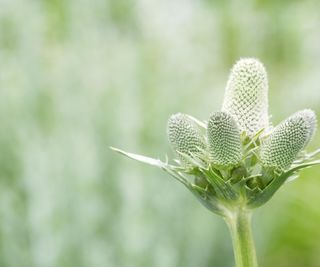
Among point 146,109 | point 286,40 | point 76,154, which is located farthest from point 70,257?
point 286,40

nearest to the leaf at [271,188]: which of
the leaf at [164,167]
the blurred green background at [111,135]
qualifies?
the leaf at [164,167]

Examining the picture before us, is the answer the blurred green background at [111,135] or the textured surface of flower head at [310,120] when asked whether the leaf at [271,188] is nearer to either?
Answer: the textured surface of flower head at [310,120]

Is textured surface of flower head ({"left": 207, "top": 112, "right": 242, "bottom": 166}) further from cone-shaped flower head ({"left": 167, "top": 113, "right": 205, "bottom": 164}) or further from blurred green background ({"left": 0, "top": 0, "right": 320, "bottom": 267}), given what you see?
blurred green background ({"left": 0, "top": 0, "right": 320, "bottom": 267})

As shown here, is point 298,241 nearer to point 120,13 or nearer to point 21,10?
point 120,13

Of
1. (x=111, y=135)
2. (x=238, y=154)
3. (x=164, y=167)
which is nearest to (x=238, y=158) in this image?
(x=238, y=154)

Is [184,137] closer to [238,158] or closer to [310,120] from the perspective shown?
[238,158]

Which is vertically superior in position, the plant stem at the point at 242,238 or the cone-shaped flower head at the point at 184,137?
the cone-shaped flower head at the point at 184,137
